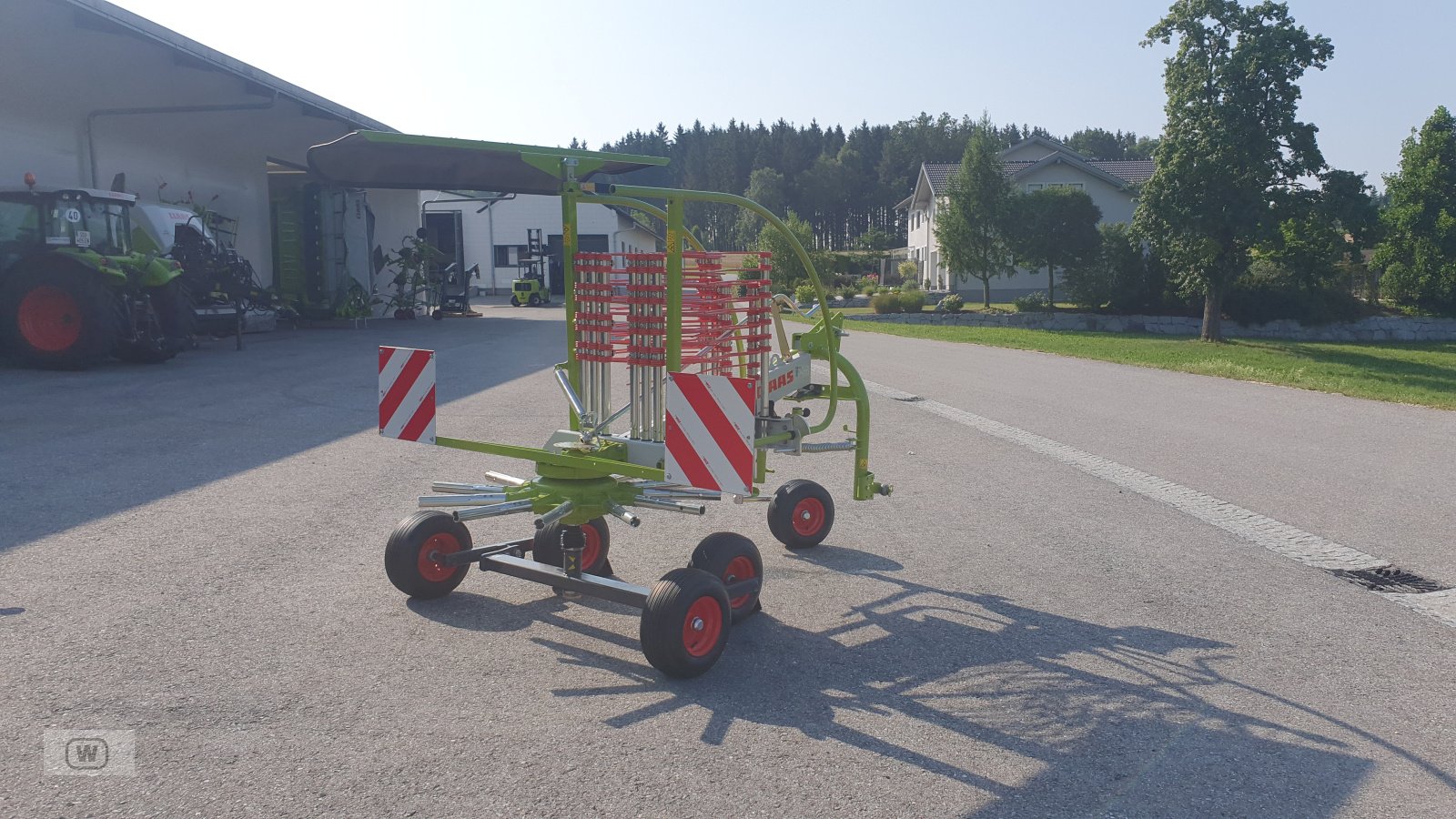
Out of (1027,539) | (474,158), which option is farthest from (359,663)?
(1027,539)

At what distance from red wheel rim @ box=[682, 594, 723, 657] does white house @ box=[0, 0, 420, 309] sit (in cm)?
1738

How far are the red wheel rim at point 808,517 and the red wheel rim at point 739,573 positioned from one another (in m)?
1.47

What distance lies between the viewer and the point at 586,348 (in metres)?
5.50

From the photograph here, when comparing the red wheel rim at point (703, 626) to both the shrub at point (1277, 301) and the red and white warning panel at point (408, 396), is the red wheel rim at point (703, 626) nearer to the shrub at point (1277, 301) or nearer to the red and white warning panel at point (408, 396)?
the red and white warning panel at point (408, 396)

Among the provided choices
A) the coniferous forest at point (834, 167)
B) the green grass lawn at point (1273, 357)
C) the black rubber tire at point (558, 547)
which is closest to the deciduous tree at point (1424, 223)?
the green grass lawn at point (1273, 357)

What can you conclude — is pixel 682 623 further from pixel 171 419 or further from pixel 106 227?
pixel 106 227

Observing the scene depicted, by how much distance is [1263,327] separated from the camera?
119 feet

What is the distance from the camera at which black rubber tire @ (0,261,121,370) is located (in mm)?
14125

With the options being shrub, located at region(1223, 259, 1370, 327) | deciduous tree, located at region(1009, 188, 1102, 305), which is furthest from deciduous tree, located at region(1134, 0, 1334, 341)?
deciduous tree, located at region(1009, 188, 1102, 305)

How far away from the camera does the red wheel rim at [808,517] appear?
6.65 m

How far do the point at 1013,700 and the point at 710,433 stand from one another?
1.68 metres

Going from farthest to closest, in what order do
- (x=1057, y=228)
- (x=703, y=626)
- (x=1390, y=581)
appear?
(x=1057, y=228)
(x=1390, y=581)
(x=703, y=626)
